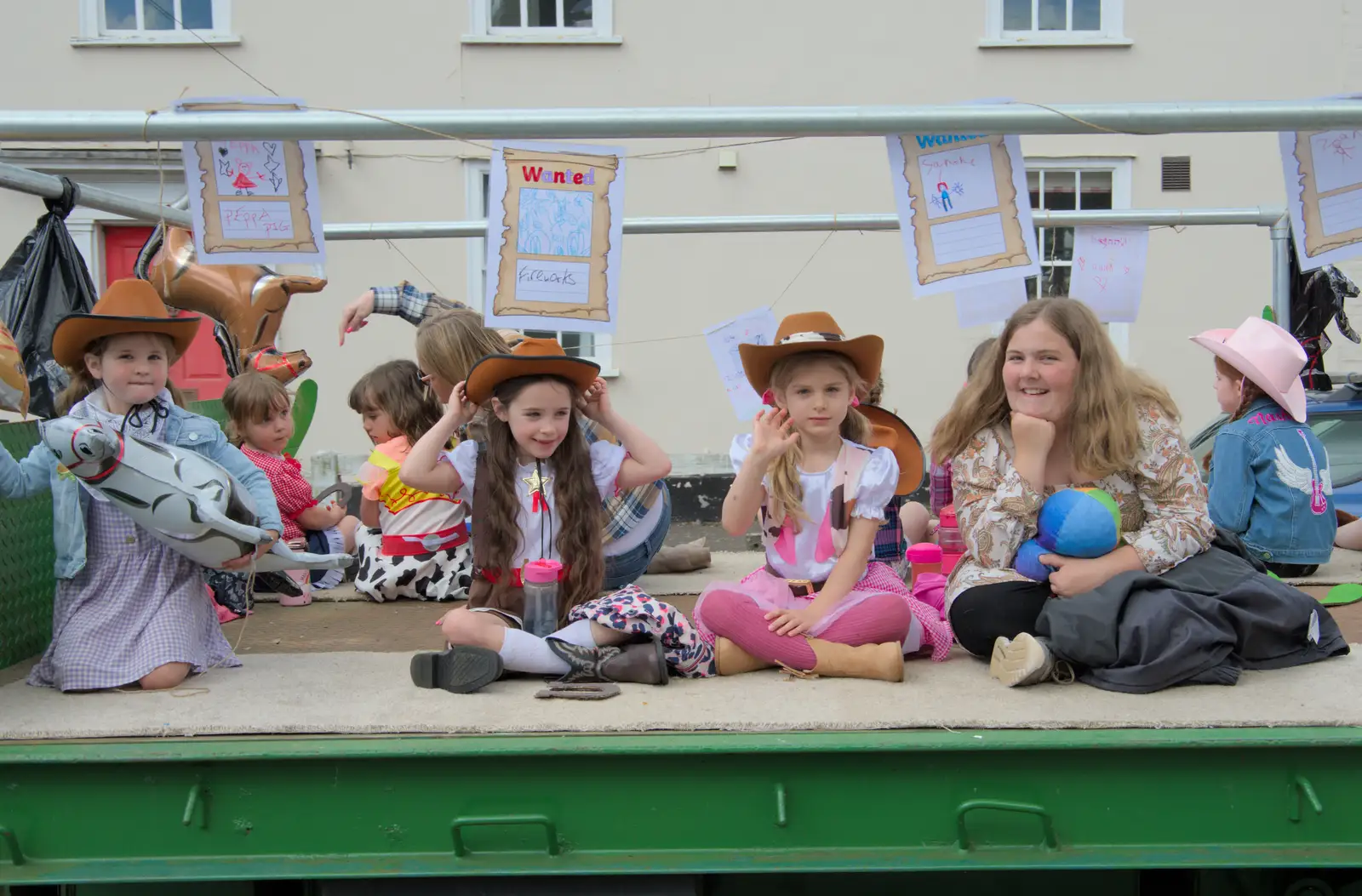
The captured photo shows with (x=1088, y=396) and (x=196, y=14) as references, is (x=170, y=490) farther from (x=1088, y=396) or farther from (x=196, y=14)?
(x=196, y=14)

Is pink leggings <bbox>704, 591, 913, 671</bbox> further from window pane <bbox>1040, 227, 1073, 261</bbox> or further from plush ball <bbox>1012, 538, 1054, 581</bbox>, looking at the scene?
window pane <bbox>1040, 227, 1073, 261</bbox>

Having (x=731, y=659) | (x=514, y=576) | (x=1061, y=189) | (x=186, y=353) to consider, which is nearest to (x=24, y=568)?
(x=514, y=576)

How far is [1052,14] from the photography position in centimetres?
959

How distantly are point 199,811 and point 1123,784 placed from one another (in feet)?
5.05

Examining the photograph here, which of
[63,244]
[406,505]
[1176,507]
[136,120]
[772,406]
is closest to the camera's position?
[136,120]

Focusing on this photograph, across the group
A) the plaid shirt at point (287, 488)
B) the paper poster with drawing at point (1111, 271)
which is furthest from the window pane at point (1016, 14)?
the plaid shirt at point (287, 488)

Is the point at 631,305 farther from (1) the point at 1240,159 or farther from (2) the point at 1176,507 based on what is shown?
(2) the point at 1176,507

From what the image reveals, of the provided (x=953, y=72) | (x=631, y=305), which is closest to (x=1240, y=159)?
(x=953, y=72)

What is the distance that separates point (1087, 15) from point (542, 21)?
170 inches

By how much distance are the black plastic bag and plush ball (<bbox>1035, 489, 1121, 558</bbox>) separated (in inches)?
97.5

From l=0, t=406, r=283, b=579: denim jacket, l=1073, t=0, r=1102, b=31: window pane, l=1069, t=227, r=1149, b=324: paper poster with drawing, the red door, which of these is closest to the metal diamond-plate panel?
l=0, t=406, r=283, b=579: denim jacket

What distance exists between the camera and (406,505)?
13.1ft

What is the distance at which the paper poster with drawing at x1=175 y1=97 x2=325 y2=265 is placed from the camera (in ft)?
8.61

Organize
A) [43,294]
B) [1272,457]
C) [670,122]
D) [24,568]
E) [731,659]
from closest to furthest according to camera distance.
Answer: [670,122], [731,659], [24,568], [43,294], [1272,457]
